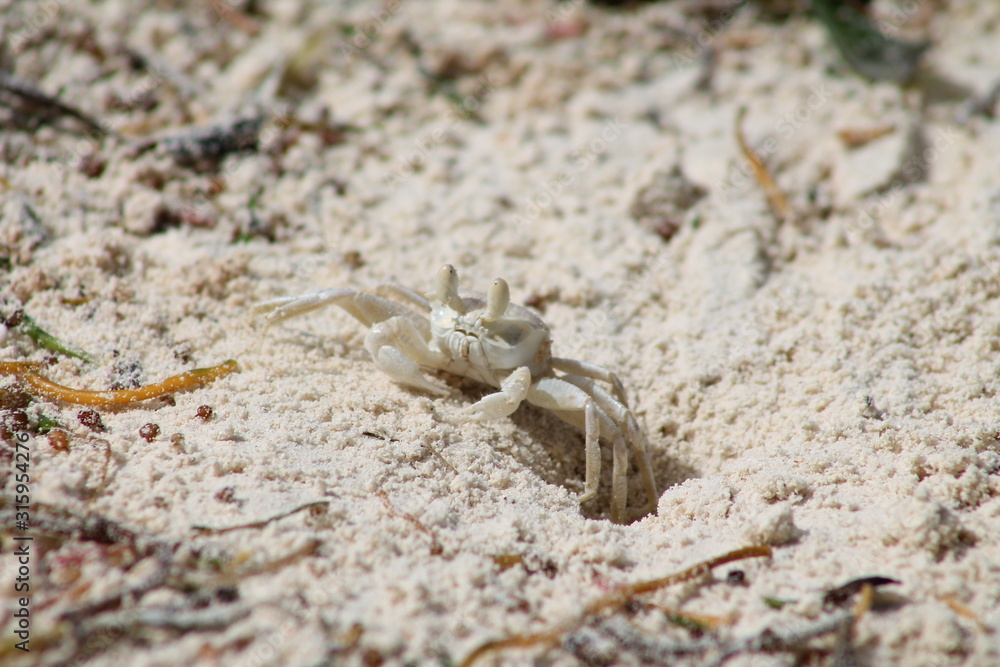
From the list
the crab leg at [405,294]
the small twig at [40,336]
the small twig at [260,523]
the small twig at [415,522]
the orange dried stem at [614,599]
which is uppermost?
the small twig at [40,336]

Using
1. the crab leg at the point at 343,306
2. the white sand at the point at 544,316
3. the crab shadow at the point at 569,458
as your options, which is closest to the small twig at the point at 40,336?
the white sand at the point at 544,316

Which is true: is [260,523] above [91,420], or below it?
below

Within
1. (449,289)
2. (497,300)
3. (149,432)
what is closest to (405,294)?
(449,289)

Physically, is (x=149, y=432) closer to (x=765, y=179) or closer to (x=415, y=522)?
(x=415, y=522)

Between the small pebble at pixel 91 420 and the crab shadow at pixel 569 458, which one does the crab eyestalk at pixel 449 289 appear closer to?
the crab shadow at pixel 569 458

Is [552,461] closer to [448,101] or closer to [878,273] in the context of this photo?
[878,273]

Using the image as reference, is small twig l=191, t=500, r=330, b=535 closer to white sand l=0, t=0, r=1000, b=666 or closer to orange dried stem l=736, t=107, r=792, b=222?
white sand l=0, t=0, r=1000, b=666
